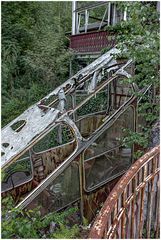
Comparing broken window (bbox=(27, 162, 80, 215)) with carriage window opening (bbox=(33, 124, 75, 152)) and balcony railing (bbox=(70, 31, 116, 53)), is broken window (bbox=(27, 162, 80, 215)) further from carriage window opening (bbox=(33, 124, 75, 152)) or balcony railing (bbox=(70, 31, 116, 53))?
balcony railing (bbox=(70, 31, 116, 53))

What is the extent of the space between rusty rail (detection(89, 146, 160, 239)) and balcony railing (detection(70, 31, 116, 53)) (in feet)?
22.4

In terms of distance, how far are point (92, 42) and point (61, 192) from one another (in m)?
7.35

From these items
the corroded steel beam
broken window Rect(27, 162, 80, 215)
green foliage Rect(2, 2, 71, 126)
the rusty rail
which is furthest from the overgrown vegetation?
green foliage Rect(2, 2, 71, 126)

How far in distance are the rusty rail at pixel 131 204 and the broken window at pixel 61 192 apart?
87.0 inches

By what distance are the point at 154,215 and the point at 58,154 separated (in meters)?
2.89

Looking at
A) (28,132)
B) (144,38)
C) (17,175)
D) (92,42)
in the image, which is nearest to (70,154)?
(28,132)

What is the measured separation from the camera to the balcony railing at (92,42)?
30.1 feet

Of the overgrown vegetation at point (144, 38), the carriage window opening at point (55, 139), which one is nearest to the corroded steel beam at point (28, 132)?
the overgrown vegetation at point (144, 38)

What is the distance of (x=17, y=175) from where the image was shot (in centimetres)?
568

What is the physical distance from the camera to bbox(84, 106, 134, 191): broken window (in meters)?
5.12

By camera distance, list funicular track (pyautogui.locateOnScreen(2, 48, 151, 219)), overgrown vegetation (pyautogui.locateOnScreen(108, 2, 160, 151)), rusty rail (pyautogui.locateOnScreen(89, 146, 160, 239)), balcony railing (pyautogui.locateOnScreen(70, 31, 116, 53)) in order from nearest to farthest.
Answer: rusty rail (pyautogui.locateOnScreen(89, 146, 160, 239)) → overgrown vegetation (pyautogui.locateOnScreen(108, 2, 160, 151)) → funicular track (pyautogui.locateOnScreen(2, 48, 151, 219)) → balcony railing (pyautogui.locateOnScreen(70, 31, 116, 53))

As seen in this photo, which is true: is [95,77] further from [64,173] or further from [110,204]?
[110,204]

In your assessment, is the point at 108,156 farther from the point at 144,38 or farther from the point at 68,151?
the point at 144,38

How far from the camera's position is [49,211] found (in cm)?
449
